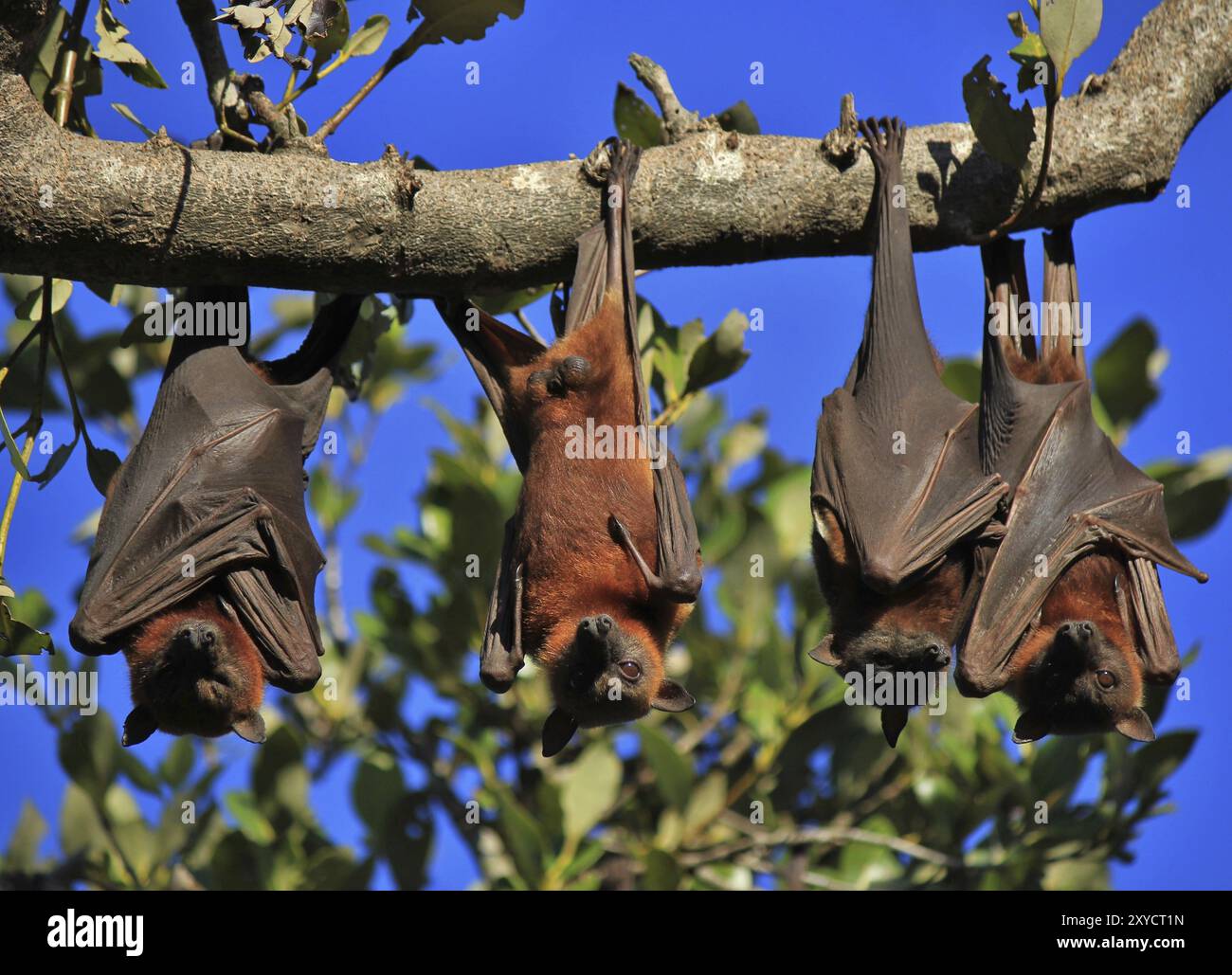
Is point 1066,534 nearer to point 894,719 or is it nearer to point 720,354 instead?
point 894,719

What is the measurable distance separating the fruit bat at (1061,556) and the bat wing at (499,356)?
71.1 inches

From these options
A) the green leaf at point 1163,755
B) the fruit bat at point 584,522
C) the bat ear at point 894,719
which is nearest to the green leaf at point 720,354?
the fruit bat at point 584,522

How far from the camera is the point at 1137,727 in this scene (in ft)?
17.5

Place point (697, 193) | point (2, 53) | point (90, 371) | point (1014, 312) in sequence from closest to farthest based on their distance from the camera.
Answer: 1. point (2, 53)
2. point (697, 193)
3. point (1014, 312)
4. point (90, 371)

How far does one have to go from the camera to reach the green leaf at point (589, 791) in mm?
6715

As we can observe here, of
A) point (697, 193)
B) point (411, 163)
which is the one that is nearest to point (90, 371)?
point (411, 163)

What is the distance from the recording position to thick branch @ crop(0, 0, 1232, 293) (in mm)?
4379

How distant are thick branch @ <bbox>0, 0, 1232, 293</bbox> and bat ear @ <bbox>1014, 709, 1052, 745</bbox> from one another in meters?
1.85

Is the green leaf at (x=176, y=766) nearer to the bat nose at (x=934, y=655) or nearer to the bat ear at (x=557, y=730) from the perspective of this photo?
the bat ear at (x=557, y=730)

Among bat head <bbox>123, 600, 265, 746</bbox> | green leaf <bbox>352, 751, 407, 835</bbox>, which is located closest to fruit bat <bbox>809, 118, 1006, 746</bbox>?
bat head <bbox>123, 600, 265, 746</bbox>

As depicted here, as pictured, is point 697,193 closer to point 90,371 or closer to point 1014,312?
point 1014,312

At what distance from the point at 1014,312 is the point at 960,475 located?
0.77 meters

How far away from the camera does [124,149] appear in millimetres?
4445

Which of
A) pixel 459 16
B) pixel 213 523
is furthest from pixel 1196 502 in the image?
pixel 213 523
